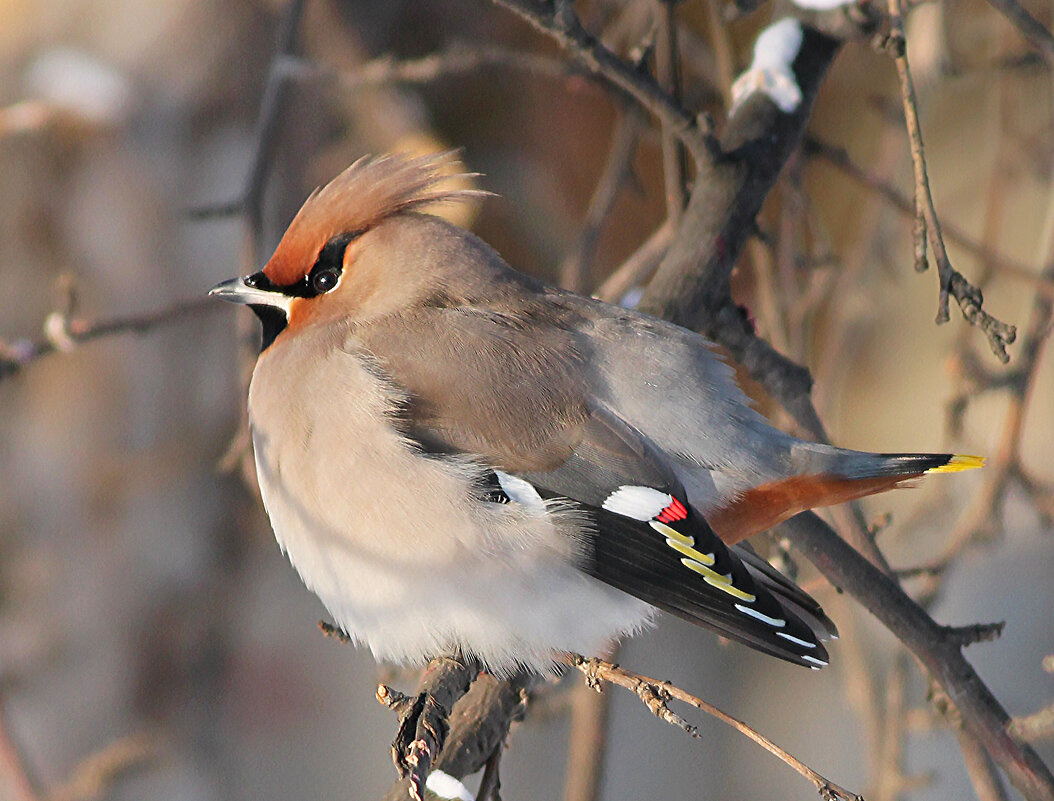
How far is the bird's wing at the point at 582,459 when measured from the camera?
186 cm

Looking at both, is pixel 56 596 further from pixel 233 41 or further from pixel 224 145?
pixel 233 41

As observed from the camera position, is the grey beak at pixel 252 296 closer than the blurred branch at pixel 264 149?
Yes

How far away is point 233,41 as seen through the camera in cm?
418

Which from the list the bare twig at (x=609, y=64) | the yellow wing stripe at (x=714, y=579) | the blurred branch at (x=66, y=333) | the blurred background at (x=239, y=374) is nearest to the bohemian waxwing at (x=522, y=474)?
the yellow wing stripe at (x=714, y=579)

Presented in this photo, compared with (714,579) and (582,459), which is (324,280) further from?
(714,579)

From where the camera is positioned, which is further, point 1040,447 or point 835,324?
point 1040,447

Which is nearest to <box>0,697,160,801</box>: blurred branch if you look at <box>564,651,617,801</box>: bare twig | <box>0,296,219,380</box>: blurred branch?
<box>0,296,219,380</box>: blurred branch

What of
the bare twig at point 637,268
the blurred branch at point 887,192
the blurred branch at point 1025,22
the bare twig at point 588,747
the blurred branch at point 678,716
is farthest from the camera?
the blurred branch at point 887,192

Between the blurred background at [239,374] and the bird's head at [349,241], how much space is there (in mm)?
1594

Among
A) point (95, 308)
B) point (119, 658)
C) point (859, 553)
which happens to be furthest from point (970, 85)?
point (119, 658)

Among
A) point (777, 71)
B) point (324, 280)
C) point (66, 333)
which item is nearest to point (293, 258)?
point (324, 280)

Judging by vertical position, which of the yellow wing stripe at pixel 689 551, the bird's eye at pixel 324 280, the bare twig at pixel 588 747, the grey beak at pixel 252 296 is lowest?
the bare twig at pixel 588 747

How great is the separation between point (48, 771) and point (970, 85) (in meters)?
4.25

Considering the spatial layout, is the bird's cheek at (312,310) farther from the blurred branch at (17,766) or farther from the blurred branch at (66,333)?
the blurred branch at (17,766)
